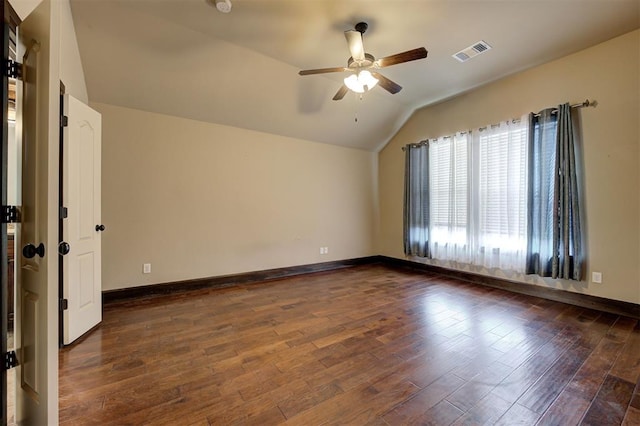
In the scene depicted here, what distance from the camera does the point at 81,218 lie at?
250 centimetres

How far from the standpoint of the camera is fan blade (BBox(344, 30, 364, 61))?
2467 millimetres

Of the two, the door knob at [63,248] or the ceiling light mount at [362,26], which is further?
the ceiling light mount at [362,26]

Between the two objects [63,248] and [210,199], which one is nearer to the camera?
[63,248]

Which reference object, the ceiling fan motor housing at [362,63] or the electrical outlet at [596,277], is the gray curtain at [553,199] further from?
the ceiling fan motor housing at [362,63]

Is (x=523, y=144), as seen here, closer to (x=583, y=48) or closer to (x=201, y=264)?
(x=583, y=48)

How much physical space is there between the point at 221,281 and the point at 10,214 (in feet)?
9.57

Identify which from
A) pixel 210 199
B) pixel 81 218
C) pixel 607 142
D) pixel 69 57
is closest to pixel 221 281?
pixel 210 199

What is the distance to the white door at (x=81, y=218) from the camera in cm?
232

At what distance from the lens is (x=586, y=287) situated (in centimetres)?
320

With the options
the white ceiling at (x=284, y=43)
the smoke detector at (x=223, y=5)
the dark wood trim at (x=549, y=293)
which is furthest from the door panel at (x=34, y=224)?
the dark wood trim at (x=549, y=293)

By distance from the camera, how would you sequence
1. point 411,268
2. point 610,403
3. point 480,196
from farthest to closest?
1. point 411,268
2. point 480,196
3. point 610,403

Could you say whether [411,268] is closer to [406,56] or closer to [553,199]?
[553,199]

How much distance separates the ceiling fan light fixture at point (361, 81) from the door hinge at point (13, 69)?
2474mm

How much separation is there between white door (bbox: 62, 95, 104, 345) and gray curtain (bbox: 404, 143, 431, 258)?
4.78 metres
